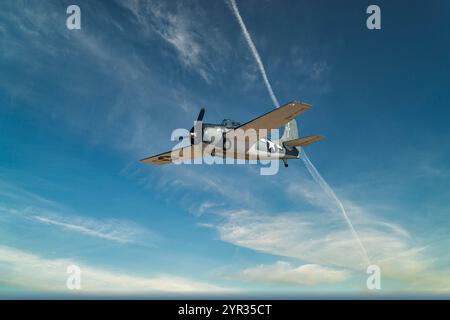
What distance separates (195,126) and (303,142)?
7.79m

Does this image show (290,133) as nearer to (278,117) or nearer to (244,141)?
(244,141)

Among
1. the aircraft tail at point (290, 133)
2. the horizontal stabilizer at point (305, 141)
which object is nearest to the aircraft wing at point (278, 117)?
the horizontal stabilizer at point (305, 141)

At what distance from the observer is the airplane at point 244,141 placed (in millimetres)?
21906

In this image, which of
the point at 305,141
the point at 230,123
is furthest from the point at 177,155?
the point at 305,141

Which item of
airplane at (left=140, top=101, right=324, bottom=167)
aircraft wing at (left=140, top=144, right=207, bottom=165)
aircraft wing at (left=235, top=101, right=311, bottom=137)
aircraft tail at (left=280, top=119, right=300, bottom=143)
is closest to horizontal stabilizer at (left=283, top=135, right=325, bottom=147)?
airplane at (left=140, top=101, right=324, bottom=167)

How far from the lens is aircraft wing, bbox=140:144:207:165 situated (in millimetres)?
26109

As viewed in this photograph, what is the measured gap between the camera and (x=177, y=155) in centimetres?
2786

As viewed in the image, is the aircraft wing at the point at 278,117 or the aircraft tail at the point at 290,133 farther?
the aircraft tail at the point at 290,133

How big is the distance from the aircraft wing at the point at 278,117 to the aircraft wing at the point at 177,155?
4.00 metres

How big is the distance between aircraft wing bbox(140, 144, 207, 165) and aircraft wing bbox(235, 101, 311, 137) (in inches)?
158

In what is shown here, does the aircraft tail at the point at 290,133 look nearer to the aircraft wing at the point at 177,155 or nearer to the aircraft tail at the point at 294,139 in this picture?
the aircraft tail at the point at 294,139

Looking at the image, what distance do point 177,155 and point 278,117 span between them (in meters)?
9.26
